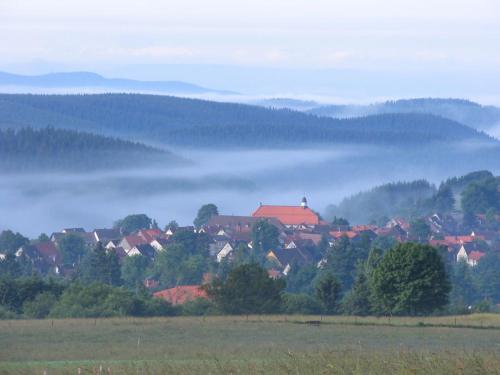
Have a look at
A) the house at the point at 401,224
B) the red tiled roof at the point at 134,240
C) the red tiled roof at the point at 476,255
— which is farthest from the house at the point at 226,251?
the house at the point at 401,224

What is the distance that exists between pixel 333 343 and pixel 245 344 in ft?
7.71

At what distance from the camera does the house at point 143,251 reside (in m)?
133

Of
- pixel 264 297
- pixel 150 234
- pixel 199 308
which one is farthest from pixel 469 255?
pixel 199 308

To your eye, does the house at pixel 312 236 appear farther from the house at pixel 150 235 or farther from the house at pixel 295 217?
the house at pixel 295 217

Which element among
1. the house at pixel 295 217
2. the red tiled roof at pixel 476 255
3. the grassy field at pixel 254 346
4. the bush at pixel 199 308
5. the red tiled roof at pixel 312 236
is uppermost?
the grassy field at pixel 254 346

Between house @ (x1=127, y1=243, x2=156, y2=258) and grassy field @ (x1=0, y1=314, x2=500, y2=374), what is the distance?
86.0 m

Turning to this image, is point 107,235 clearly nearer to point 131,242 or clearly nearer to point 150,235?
point 150,235

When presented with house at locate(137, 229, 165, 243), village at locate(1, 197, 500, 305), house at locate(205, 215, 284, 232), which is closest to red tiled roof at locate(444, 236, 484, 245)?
village at locate(1, 197, 500, 305)

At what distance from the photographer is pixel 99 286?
61.5 meters

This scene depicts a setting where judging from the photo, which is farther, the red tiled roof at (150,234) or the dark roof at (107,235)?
the dark roof at (107,235)

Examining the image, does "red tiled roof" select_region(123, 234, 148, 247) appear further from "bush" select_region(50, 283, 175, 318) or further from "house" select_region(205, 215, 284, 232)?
"bush" select_region(50, 283, 175, 318)

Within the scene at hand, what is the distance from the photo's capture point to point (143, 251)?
136 m

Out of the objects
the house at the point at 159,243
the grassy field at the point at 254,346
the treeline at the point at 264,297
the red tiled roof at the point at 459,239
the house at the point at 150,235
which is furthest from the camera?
the red tiled roof at the point at 459,239

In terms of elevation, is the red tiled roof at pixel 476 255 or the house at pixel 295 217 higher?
the red tiled roof at pixel 476 255
